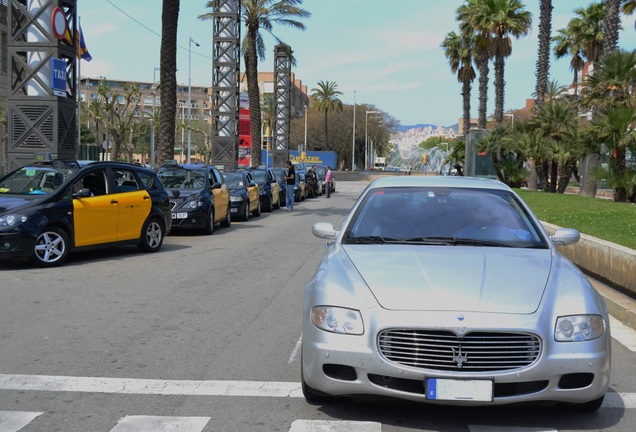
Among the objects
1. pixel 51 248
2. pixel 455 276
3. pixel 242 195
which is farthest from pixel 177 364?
pixel 242 195

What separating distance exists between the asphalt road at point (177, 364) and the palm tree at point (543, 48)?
25.4 meters

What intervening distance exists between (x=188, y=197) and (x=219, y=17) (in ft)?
55.4

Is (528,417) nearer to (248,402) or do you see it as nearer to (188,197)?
(248,402)

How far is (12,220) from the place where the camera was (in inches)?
421

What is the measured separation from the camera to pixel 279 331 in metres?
7.39

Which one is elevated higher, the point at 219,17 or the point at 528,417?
the point at 219,17

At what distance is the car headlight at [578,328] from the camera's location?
172 inches

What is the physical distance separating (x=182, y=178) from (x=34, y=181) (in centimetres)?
643

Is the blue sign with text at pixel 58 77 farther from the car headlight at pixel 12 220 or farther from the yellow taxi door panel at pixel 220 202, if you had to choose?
the car headlight at pixel 12 220

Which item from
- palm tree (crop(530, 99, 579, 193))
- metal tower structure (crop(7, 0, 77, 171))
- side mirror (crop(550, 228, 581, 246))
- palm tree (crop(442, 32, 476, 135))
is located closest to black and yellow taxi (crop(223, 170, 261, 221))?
metal tower structure (crop(7, 0, 77, 171))

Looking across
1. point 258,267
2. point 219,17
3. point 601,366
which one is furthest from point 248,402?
point 219,17

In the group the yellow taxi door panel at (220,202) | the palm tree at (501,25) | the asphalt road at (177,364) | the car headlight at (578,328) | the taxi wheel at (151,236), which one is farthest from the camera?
the palm tree at (501,25)

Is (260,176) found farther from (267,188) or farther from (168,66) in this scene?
(168,66)

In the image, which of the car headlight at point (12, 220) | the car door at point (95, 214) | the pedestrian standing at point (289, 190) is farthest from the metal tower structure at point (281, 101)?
the car headlight at point (12, 220)
